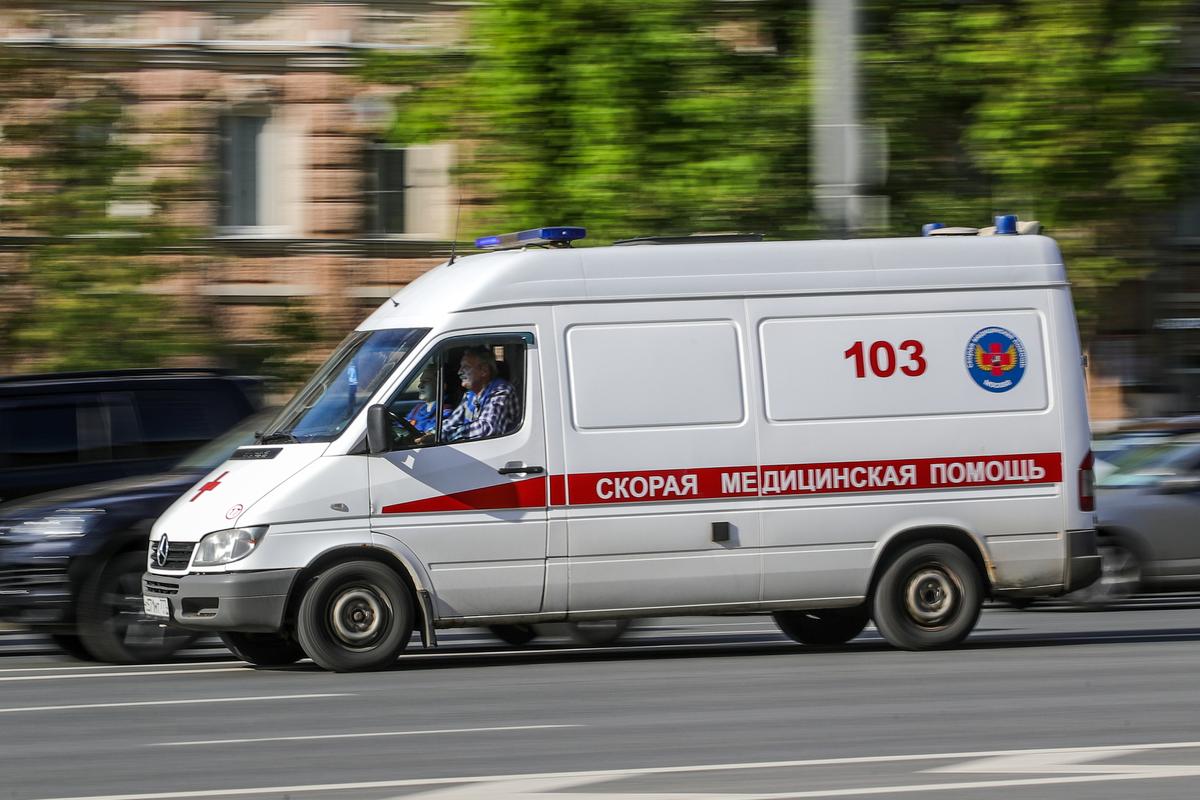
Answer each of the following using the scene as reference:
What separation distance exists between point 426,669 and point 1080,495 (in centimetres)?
394

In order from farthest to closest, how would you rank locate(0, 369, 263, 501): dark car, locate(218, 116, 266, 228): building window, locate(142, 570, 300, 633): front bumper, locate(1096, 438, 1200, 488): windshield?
locate(218, 116, 266, 228): building window → locate(1096, 438, 1200, 488): windshield → locate(0, 369, 263, 501): dark car → locate(142, 570, 300, 633): front bumper

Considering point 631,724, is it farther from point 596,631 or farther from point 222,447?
point 222,447

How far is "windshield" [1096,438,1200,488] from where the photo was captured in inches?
648

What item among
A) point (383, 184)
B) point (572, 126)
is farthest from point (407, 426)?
point (383, 184)

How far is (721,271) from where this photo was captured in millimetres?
11711

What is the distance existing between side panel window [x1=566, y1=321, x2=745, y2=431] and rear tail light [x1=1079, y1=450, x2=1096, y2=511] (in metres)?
2.09

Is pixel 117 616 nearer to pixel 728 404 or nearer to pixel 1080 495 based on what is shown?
pixel 728 404

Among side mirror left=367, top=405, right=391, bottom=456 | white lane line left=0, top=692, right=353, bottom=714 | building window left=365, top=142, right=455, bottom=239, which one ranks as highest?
building window left=365, top=142, right=455, bottom=239

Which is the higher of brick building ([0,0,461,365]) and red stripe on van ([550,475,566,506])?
brick building ([0,0,461,365])

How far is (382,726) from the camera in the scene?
29.5 ft

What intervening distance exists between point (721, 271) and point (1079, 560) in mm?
2721

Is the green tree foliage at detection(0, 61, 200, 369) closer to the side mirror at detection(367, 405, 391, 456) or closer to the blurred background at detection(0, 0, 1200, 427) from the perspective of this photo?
the blurred background at detection(0, 0, 1200, 427)

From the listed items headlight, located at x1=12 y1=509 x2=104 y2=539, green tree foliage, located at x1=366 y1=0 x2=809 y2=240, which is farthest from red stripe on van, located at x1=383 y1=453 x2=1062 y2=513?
green tree foliage, located at x1=366 y1=0 x2=809 y2=240

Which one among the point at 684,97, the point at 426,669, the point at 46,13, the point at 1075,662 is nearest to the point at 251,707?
the point at 426,669
